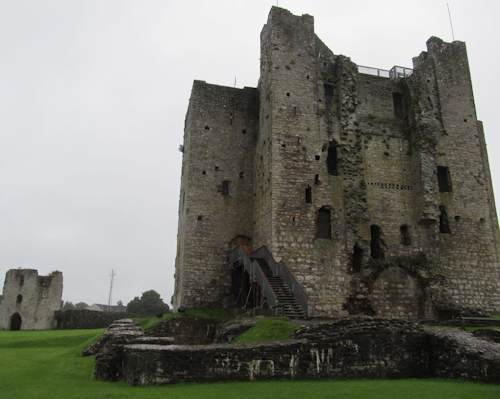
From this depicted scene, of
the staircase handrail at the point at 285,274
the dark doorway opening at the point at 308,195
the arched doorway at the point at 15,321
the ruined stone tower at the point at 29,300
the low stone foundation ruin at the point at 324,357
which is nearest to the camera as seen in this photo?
the low stone foundation ruin at the point at 324,357

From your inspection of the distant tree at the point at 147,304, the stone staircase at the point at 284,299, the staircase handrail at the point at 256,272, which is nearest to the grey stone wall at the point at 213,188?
the staircase handrail at the point at 256,272

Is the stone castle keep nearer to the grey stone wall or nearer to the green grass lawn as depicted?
the grey stone wall

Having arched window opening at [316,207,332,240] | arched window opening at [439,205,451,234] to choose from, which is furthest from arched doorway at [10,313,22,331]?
arched window opening at [439,205,451,234]

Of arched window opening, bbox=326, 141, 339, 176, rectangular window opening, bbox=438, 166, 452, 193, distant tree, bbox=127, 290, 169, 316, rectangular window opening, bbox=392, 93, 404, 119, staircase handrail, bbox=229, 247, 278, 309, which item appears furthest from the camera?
distant tree, bbox=127, 290, 169, 316

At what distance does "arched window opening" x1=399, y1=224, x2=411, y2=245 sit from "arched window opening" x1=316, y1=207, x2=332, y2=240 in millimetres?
4460

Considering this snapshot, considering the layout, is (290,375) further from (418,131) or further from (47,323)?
(47,323)

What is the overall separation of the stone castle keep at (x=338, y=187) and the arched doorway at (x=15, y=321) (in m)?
19.5

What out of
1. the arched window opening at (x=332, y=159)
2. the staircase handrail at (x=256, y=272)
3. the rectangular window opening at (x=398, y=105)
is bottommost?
the staircase handrail at (x=256, y=272)

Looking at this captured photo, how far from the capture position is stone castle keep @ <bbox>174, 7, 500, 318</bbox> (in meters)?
23.7

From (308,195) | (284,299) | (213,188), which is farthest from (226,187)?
(284,299)

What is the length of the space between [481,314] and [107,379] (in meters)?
19.0

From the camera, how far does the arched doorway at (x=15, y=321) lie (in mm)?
39719

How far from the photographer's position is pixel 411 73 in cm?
2912

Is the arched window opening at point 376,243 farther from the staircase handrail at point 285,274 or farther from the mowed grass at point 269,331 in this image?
the mowed grass at point 269,331
